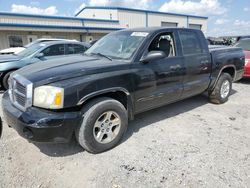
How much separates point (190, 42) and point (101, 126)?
276 centimetres

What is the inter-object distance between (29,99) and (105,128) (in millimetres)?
1154

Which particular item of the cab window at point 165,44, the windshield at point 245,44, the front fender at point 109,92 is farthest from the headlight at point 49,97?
the windshield at point 245,44

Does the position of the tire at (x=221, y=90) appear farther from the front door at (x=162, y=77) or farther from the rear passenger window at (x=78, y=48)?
the rear passenger window at (x=78, y=48)

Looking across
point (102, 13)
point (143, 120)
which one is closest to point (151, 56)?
point (143, 120)

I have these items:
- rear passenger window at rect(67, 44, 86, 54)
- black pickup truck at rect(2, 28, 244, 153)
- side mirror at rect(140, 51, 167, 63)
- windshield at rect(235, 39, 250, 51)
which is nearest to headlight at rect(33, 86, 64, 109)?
black pickup truck at rect(2, 28, 244, 153)

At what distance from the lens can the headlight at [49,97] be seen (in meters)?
2.81

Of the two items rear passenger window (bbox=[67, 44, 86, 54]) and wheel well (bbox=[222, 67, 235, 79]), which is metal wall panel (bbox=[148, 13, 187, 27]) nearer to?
rear passenger window (bbox=[67, 44, 86, 54])

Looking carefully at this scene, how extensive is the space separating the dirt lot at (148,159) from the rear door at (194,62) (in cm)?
81

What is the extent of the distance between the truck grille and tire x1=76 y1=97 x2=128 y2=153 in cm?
75

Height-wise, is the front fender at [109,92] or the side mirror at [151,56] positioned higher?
the side mirror at [151,56]

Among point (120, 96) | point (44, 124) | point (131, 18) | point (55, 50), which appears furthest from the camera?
point (131, 18)

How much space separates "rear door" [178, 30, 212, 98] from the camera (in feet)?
15.0

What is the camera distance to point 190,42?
4.76m

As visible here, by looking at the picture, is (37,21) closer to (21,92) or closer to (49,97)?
(21,92)
